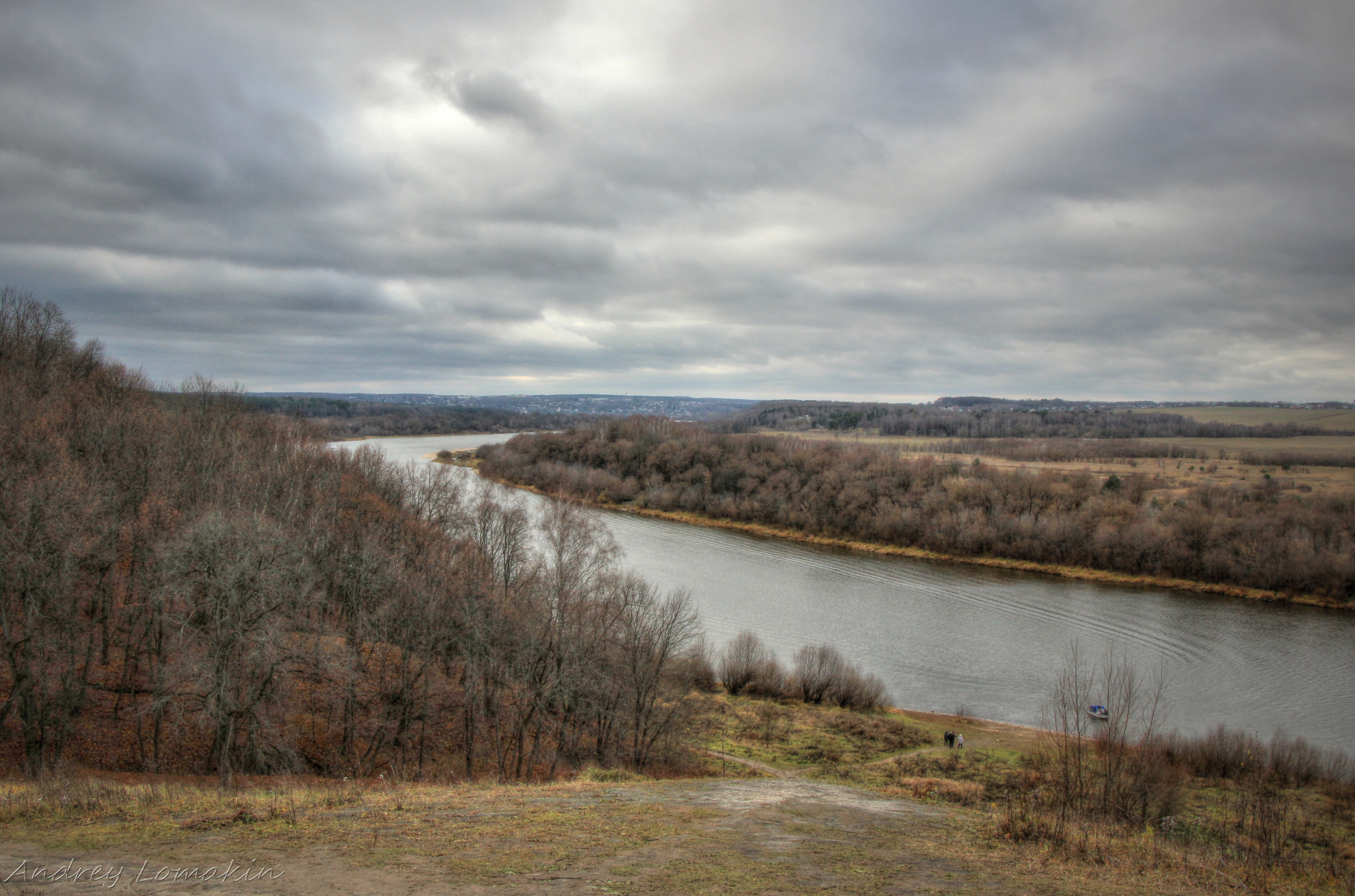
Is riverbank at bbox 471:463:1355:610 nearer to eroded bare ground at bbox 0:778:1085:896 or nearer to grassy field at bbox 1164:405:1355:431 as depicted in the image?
eroded bare ground at bbox 0:778:1085:896

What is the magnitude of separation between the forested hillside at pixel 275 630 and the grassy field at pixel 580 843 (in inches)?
116

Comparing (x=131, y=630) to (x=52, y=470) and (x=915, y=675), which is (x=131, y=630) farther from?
(x=915, y=675)

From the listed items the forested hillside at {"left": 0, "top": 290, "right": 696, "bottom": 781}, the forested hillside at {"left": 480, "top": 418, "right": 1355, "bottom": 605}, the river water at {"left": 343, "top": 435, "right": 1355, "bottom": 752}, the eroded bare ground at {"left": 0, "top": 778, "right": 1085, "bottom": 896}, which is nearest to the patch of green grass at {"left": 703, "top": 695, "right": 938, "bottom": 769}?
the forested hillside at {"left": 0, "top": 290, "right": 696, "bottom": 781}

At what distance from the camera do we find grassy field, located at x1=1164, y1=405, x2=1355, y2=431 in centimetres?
9275

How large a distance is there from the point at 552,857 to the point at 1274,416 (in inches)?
5866

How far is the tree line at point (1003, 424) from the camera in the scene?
108 metres

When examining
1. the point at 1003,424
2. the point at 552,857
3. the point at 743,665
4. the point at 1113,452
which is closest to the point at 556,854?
the point at 552,857

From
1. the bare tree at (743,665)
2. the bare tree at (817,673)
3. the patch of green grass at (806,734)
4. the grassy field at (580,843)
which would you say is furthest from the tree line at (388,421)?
the grassy field at (580,843)

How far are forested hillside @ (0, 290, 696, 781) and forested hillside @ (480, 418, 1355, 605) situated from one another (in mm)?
31332

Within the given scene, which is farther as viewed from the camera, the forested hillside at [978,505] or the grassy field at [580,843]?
the forested hillside at [978,505]

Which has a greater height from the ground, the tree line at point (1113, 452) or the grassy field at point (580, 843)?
the tree line at point (1113, 452)

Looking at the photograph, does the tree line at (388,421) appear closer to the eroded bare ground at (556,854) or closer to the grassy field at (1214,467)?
the grassy field at (1214,467)

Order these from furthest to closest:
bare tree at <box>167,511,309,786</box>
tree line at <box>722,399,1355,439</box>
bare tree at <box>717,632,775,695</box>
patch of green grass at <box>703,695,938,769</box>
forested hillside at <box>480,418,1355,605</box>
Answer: tree line at <box>722,399,1355,439</box> → forested hillside at <box>480,418,1355,605</box> → bare tree at <box>717,632,775,695</box> → patch of green grass at <box>703,695,938,769</box> → bare tree at <box>167,511,309,786</box>

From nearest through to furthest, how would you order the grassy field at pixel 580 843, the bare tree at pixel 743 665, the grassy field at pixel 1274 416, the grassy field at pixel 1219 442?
1. the grassy field at pixel 580 843
2. the bare tree at pixel 743 665
3. the grassy field at pixel 1219 442
4. the grassy field at pixel 1274 416
